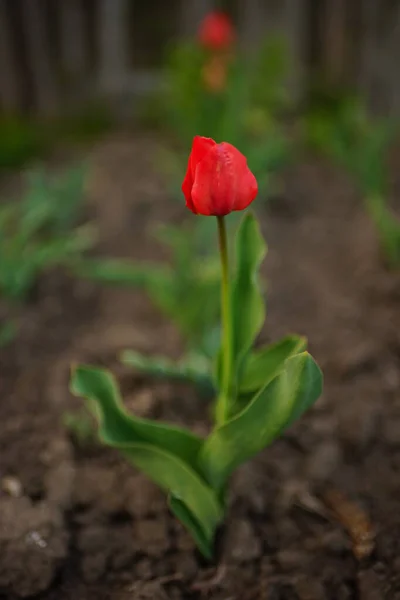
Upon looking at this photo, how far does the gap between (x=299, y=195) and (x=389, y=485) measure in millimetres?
1879

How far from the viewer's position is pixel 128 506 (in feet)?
4.16

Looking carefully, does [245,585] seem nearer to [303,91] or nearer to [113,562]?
[113,562]

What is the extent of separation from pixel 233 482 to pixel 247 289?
16.1 inches

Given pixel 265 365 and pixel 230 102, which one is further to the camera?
pixel 230 102

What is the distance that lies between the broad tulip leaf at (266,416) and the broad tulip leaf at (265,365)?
0.09 meters

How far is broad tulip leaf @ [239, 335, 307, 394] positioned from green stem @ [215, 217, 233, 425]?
32 mm

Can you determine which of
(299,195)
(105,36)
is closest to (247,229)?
(299,195)

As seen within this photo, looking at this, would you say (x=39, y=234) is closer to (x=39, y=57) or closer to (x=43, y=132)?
(x=43, y=132)

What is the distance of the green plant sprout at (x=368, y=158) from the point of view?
6.86 ft

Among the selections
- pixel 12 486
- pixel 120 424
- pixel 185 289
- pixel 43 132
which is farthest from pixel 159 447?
pixel 43 132

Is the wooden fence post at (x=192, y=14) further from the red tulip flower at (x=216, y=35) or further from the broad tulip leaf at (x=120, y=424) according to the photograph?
the broad tulip leaf at (x=120, y=424)

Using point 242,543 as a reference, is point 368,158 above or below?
above

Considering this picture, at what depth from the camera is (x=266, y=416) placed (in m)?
0.98

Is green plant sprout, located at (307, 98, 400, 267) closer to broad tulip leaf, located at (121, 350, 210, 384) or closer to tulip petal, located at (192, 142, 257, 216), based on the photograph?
broad tulip leaf, located at (121, 350, 210, 384)
